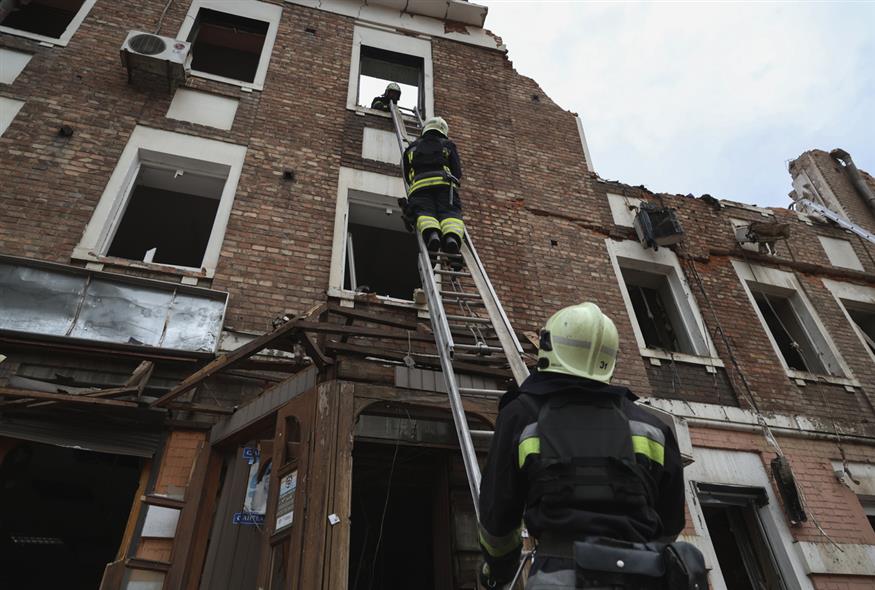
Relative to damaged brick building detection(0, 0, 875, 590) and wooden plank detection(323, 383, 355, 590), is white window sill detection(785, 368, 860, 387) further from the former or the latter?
wooden plank detection(323, 383, 355, 590)

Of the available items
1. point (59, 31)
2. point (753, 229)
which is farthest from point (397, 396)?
point (59, 31)

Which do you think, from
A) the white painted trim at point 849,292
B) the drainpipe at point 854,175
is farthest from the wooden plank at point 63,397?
the drainpipe at point 854,175

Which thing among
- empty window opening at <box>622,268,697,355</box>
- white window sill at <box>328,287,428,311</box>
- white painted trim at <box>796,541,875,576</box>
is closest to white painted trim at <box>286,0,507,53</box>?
empty window opening at <box>622,268,697,355</box>

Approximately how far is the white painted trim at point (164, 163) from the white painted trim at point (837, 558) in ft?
22.4

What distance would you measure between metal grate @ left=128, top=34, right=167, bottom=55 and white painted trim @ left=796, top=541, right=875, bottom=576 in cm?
931

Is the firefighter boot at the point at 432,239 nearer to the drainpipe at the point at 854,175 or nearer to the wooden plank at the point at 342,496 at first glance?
the wooden plank at the point at 342,496

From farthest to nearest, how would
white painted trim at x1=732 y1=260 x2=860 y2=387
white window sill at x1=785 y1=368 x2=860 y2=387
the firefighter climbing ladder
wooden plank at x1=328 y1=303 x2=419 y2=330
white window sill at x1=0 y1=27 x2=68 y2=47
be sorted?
white painted trim at x1=732 y1=260 x2=860 y2=387, white window sill at x1=785 y1=368 x2=860 y2=387, white window sill at x1=0 y1=27 x2=68 y2=47, wooden plank at x1=328 y1=303 x2=419 y2=330, the firefighter climbing ladder

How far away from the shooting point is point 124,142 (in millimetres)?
6312

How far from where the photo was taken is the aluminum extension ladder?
373 inches

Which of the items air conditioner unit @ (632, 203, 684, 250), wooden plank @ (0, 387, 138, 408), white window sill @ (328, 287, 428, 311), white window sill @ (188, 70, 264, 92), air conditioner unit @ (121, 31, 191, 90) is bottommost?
wooden plank @ (0, 387, 138, 408)

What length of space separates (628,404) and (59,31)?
10223mm

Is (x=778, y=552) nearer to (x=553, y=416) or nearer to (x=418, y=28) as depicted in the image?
(x=553, y=416)

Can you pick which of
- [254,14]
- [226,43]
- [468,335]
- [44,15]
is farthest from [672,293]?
[44,15]

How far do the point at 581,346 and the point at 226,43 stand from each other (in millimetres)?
8678
